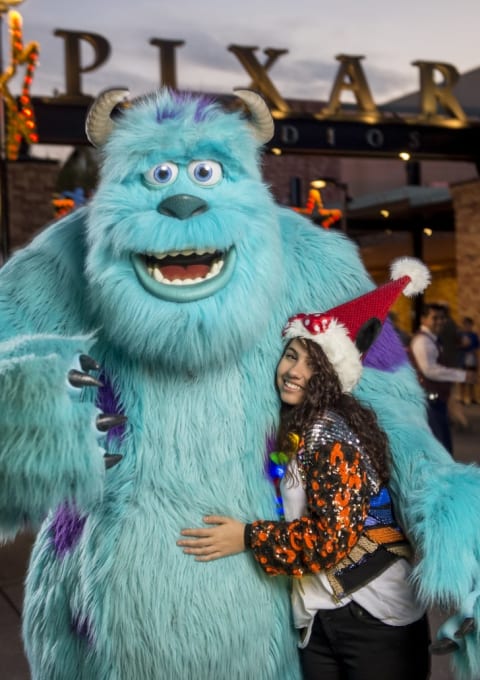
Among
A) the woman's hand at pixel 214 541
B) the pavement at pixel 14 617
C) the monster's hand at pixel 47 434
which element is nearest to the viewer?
the monster's hand at pixel 47 434

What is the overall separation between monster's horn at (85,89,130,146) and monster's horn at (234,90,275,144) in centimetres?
27

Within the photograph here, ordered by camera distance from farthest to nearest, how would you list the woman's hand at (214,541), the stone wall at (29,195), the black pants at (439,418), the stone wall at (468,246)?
the stone wall at (468,246), the stone wall at (29,195), the black pants at (439,418), the woman's hand at (214,541)

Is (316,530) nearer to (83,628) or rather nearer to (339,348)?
(339,348)

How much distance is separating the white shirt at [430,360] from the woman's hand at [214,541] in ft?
14.4

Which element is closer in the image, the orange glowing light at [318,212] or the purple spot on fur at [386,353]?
the purple spot on fur at [386,353]

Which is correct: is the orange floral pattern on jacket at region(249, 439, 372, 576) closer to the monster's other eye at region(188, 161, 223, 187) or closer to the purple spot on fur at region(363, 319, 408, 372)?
the purple spot on fur at region(363, 319, 408, 372)

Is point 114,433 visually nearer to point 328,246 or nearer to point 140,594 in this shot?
point 140,594

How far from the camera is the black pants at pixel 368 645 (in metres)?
1.76

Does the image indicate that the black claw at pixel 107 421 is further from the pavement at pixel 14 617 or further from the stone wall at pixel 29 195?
the stone wall at pixel 29 195

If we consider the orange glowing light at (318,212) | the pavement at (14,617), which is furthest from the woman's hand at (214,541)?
the orange glowing light at (318,212)

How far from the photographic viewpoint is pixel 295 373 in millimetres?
1807

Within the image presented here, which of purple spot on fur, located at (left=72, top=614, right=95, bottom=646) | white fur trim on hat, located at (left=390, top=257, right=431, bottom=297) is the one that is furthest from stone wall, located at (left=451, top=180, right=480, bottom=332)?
purple spot on fur, located at (left=72, top=614, right=95, bottom=646)

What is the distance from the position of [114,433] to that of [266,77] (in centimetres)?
790

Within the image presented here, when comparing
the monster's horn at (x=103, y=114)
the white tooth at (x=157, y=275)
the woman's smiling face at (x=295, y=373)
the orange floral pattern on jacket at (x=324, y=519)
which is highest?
the monster's horn at (x=103, y=114)
